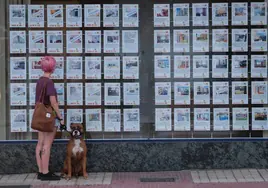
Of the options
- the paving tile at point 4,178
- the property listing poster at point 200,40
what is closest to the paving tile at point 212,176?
the property listing poster at point 200,40

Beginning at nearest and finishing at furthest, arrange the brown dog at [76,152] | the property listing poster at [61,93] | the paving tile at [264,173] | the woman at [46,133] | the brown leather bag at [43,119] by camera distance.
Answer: the brown leather bag at [43,119], the woman at [46,133], the brown dog at [76,152], the paving tile at [264,173], the property listing poster at [61,93]

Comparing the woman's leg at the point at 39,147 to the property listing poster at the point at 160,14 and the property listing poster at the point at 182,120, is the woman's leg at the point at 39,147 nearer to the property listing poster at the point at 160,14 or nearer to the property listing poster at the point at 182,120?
the property listing poster at the point at 182,120

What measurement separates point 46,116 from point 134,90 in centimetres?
161

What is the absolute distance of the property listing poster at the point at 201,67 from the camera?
30.4 feet

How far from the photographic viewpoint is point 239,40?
9.24m

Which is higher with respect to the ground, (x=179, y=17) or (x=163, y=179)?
(x=179, y=17)

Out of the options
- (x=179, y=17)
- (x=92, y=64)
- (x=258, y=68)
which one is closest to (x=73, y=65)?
(x=92, y=64)

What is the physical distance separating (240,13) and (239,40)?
436 millimetres

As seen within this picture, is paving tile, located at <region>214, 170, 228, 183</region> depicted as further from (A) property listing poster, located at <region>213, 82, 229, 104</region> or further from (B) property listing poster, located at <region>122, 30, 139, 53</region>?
(B) property listing poster, located at <region>122, 30, 139, 53</region>

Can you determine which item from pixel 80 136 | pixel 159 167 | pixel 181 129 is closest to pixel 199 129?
pixel 181 129

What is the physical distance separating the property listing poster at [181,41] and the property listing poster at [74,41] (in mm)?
1523

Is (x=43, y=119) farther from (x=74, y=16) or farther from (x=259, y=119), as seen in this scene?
(x=259, y=119)

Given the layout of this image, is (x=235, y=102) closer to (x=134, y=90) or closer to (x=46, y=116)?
(x=134, y=90)

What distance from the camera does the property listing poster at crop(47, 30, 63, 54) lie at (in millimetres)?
9227
